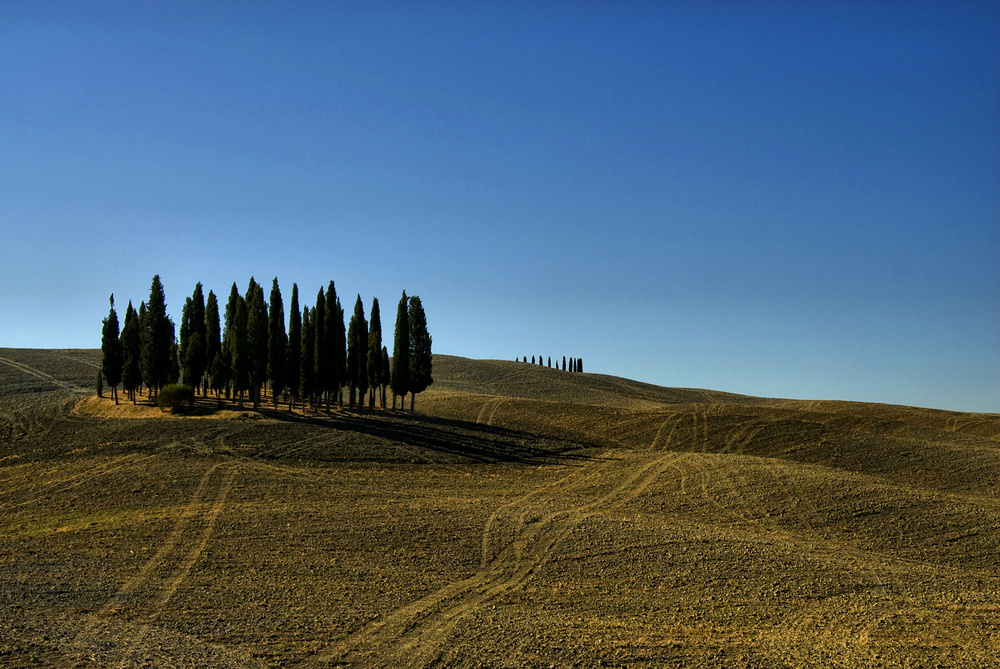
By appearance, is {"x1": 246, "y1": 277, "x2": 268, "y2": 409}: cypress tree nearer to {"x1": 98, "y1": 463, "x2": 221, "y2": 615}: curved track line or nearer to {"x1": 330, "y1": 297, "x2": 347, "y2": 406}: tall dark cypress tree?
{"x1": 330, "y1": 297, "x2": 347, "y2": 406}: tall dark cypress tree

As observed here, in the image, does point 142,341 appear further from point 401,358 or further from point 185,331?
point 401,358

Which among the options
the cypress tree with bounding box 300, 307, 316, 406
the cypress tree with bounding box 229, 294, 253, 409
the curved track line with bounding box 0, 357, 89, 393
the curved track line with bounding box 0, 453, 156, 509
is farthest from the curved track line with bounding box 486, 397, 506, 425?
the curved track line with bounding box 0, 357, 89, 393

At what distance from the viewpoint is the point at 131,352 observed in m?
51.1

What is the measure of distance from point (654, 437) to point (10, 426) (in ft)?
124

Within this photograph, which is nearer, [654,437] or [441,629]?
[441,629]

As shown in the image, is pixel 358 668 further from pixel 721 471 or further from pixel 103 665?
pixel 721 471

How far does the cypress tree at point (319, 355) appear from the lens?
5159cm

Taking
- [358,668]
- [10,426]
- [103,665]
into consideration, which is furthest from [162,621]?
[10,426]

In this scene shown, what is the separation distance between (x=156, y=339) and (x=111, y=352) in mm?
3123

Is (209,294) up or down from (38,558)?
up

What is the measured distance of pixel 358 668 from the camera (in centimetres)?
1435

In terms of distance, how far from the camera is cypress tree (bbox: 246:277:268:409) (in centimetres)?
4875

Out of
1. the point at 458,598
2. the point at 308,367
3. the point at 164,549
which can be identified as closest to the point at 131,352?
the point at 308,367

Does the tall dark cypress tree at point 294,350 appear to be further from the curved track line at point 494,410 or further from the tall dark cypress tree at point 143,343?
the curved track line at point 494,410
